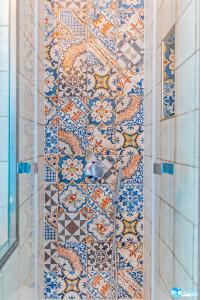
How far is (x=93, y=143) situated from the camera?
211 centimetres

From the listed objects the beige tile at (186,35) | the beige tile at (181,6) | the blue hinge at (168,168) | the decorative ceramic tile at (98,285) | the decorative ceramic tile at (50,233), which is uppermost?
the beige tile at (181,6)

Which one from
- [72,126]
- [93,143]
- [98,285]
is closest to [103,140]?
[93,143]

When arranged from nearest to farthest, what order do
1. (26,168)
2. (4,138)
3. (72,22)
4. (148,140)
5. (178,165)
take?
(178,165), (4,138), (26,168), (148,140), (72,22)

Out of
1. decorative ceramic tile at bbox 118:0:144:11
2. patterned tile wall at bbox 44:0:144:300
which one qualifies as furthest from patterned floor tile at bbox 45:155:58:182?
decorative ceramic tile at bbox 118:0:144:11

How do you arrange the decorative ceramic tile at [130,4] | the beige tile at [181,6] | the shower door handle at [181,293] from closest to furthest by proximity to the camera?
the shower door handle at [181,293], the beige tile at [181,6], the decorative ceramic tile at [130,4]

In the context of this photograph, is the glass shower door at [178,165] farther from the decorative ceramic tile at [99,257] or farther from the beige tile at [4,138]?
the beige tile at [4,138]

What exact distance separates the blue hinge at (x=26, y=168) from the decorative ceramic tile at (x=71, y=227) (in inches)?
16.9

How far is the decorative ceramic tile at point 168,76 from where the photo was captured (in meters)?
1.43

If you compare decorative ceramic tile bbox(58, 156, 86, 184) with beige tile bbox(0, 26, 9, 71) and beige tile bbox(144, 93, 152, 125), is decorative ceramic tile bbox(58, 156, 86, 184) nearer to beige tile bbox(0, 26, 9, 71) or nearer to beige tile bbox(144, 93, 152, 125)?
beige tile bbox(144, 93, 152, 125)

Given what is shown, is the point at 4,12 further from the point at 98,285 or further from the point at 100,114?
the point at 98,285

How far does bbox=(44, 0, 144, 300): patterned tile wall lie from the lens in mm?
2086

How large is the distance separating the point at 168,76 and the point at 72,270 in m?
1.34

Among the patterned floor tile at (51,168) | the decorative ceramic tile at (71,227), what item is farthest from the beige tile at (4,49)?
the decorative ceramic tile at (71,227)

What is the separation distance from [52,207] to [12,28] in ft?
3.62
